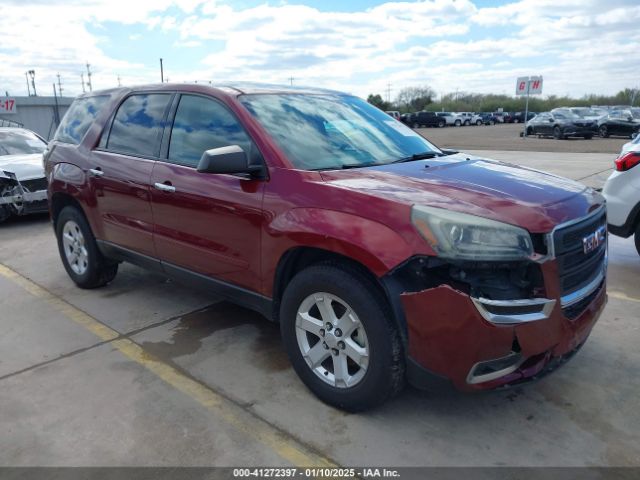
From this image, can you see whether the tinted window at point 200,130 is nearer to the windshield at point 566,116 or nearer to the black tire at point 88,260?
the black tire at point 88,260

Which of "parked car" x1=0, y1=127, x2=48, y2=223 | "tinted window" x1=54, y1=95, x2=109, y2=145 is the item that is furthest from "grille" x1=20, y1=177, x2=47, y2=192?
"tinted window" x1=54, y1=95, x2=109, y2=145

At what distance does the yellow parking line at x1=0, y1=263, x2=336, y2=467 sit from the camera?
2.69 m

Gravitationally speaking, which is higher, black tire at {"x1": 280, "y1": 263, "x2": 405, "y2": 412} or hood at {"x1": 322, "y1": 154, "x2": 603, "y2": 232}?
hood at {"x1": 322, "y1": 154, "x2": 603, "y2": 232}

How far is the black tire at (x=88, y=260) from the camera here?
4957 mm

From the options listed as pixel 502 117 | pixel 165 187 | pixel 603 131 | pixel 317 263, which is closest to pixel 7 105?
pixel 165 187

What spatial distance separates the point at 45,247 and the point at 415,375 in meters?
6.00

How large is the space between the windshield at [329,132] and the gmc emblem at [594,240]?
4.29ft

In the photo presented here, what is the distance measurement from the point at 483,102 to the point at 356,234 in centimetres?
8818

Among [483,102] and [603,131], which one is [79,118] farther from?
[483,102]

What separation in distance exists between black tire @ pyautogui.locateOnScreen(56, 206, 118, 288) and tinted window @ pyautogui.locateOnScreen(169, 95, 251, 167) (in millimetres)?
1597

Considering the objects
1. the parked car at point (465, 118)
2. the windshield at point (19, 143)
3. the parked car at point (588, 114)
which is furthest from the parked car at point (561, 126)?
the windshield at point (19, 143)

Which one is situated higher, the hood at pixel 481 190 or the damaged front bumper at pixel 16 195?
the hood at pixel 481 190

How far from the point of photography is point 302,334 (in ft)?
10.2

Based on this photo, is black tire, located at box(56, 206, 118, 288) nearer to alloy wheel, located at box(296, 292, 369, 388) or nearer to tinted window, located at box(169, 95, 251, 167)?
tinted window, located at box(169, 95, 251, 167)
